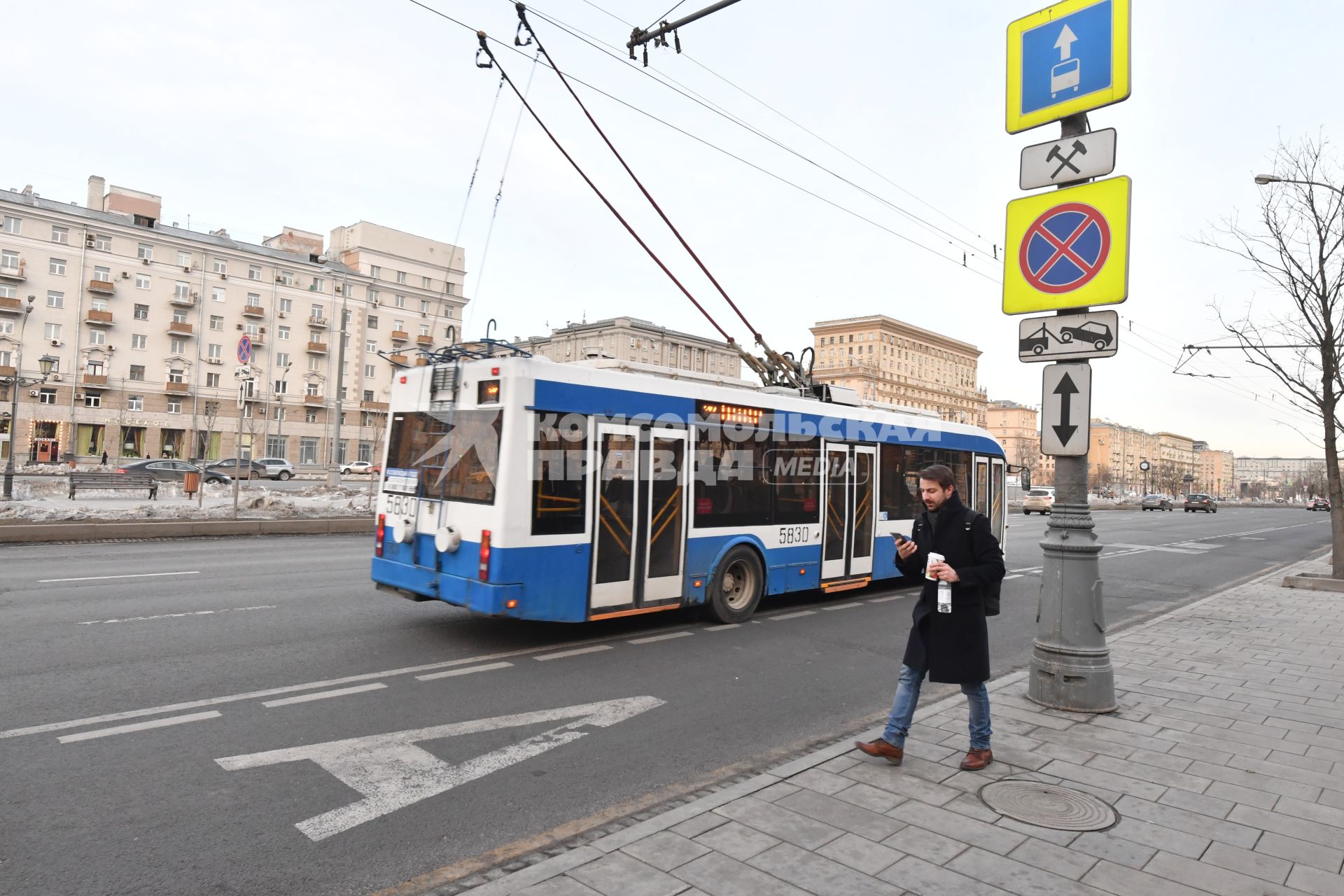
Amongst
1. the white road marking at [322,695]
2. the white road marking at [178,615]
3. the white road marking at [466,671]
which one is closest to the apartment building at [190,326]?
the white road marking at [178,615]

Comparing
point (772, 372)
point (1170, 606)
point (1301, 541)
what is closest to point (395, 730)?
point (772, 372)

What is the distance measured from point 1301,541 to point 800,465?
2918 centimetres

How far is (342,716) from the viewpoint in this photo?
5641 millimetres

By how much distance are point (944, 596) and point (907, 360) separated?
127 m

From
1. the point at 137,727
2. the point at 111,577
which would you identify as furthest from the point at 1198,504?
the point at 137,727

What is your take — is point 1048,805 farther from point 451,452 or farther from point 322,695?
point 451,452

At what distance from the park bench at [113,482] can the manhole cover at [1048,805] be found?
1015 inches

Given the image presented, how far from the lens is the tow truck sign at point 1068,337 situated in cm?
640

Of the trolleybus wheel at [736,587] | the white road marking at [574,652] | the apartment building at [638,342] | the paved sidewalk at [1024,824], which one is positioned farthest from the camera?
the apartment building at [638,342]

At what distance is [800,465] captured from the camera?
1056 cm

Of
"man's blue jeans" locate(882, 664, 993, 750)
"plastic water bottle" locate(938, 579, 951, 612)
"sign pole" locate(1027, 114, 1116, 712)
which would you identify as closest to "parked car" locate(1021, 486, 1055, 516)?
"sign pole" locate(1027, 114, 1116, 712)

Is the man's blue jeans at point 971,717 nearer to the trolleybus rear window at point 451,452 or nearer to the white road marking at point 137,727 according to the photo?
the trolleybus rear window at point 451,452

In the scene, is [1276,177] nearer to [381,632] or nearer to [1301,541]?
[381,632]

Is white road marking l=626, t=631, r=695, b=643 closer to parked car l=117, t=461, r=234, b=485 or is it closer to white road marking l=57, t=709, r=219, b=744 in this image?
white road marking l=57, t=709, r=219, b=744
